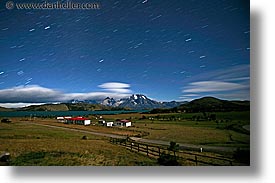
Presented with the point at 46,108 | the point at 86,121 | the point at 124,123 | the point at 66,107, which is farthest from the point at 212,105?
the point at 46,108

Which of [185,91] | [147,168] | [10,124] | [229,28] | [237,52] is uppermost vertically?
[229,28]

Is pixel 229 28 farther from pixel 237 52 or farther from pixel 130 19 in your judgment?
pixel 130 19

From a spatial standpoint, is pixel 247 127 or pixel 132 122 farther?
pixel 132 122

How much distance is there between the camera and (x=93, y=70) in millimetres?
3102

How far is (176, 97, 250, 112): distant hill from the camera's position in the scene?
2.96m

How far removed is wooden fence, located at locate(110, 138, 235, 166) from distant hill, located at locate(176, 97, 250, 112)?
13.9 inches

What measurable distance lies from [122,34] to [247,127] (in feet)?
4.07

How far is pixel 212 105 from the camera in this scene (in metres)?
3.04

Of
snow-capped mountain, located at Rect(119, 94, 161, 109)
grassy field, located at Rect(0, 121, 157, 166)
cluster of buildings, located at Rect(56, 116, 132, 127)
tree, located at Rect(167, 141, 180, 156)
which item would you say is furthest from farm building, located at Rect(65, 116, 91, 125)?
tree, located at Rect(167, 141, 180, 156)

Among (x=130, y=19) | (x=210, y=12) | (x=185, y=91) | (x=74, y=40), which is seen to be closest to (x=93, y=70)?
(x=74, y=40)

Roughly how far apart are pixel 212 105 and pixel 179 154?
1.55 ft

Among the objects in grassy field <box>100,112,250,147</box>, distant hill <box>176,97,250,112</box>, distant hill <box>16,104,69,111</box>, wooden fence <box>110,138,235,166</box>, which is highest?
distant hill <box>176,97,250,112</box>

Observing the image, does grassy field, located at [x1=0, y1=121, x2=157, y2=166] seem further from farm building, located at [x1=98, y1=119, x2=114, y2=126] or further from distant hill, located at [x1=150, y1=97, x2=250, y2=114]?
distant hill, located at [x1=150, y1=97, x2=250, y2=114]

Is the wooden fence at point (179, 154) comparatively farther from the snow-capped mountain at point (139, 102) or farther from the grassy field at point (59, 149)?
the snow-capped mountain at point (139, 102)
